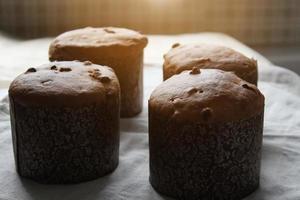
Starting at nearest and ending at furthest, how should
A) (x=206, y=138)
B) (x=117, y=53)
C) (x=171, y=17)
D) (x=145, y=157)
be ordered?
1. (x=206, y=138)
2. (x=145, y=157)
3. (x=117, y=53)
4. (x=171, y=17)

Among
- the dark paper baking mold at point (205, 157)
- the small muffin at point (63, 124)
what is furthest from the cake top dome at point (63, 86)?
the dark paper baking mold at point (205, 157)

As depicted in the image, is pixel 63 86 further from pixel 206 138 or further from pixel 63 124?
pixel 206 138

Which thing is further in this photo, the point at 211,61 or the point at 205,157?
the point at 211,61

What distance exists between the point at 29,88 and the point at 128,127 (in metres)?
0.29

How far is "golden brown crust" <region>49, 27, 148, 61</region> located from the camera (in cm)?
114

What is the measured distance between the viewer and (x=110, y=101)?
0.94 m

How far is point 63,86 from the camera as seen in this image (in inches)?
35.7

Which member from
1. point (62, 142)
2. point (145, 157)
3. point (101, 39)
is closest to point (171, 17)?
point (101, 39)

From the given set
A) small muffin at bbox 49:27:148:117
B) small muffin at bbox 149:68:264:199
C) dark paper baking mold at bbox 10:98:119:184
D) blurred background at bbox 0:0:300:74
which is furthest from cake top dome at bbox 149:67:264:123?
blurred background at bbox 0:0:300:74

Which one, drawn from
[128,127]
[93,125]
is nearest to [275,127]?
[128,127]

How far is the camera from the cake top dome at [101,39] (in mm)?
1150

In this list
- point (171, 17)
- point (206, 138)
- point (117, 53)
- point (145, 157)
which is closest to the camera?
point (206, 138)

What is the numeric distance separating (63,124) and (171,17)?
1.14 meters

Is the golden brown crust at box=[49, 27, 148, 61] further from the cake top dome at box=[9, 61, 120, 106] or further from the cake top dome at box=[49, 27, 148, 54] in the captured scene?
the cake top dome at box=[9, 61, 120, 106]
